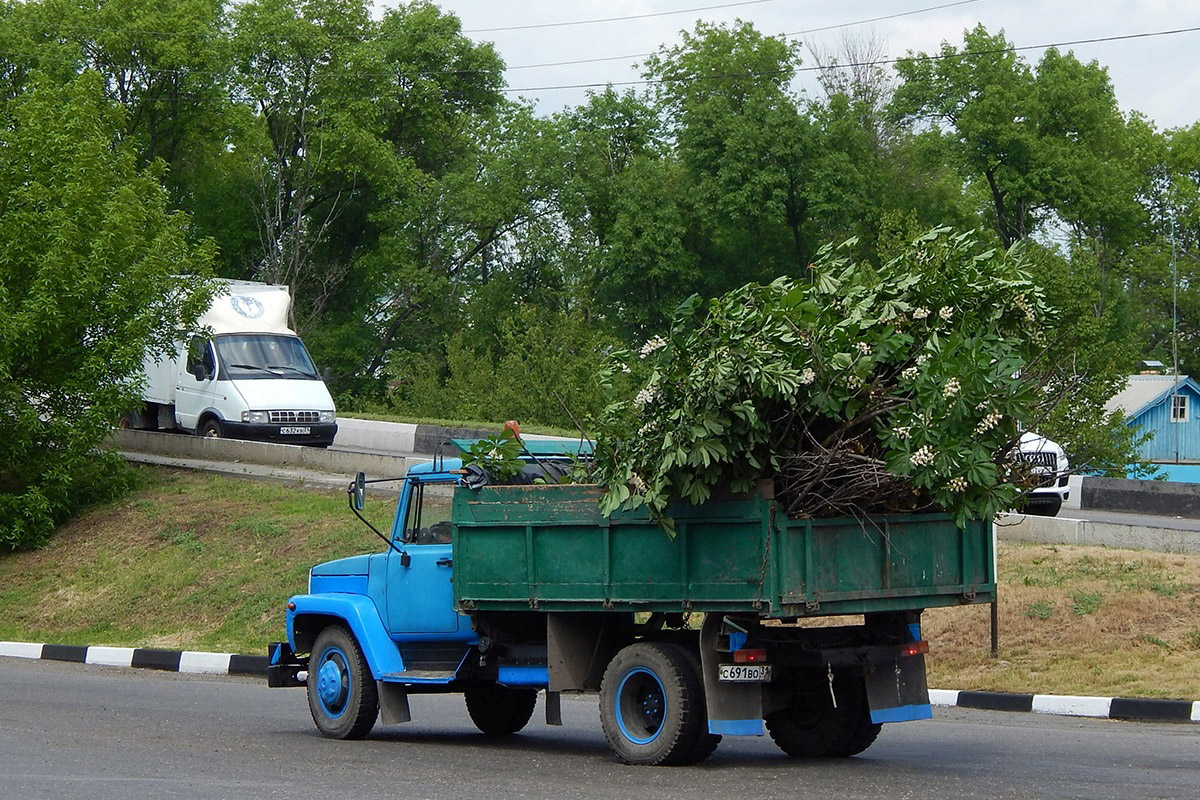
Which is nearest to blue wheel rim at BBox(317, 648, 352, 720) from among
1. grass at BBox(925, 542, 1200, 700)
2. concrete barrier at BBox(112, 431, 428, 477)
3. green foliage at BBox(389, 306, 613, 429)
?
grass at BBox(925, 542, 1200, 700)

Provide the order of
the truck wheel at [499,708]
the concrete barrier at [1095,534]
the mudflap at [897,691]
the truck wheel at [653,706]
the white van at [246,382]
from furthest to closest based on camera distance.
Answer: the white van at [246,382] → the concrete barrier at [1095,534] → the truck wheel at [499,708] → the mudflap at [897,691] → the truck wheel at [653,706]

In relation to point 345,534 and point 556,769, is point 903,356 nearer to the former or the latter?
point 556,769

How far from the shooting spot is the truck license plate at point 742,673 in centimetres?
862

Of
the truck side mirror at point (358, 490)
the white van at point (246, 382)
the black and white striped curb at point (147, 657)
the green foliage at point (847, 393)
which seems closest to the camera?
the green foliage at point (847, 393)

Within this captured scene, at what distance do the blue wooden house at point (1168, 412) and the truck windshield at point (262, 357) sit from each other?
43.2 metres

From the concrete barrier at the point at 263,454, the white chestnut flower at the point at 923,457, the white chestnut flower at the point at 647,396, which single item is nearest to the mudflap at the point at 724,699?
the white chestnut flower at the point at 647,396

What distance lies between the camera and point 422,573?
10.4 m

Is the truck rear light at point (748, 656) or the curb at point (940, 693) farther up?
the truck rear light at point (748, 656)

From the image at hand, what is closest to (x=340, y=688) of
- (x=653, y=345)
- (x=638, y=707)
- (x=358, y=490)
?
(x=358, y=490)

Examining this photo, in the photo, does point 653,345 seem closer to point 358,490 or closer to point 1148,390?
point 358,490

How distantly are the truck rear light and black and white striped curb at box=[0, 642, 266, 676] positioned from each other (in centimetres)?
831

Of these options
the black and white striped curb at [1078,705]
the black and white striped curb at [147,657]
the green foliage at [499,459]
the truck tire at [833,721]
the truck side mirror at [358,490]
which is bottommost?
the black and white striped curb at [147,657]

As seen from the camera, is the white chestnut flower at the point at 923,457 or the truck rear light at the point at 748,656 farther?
the truck rear light at the point at 748,656

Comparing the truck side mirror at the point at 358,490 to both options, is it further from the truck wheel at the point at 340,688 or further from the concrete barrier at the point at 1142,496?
the concrete barrier at the point at 1142,496
